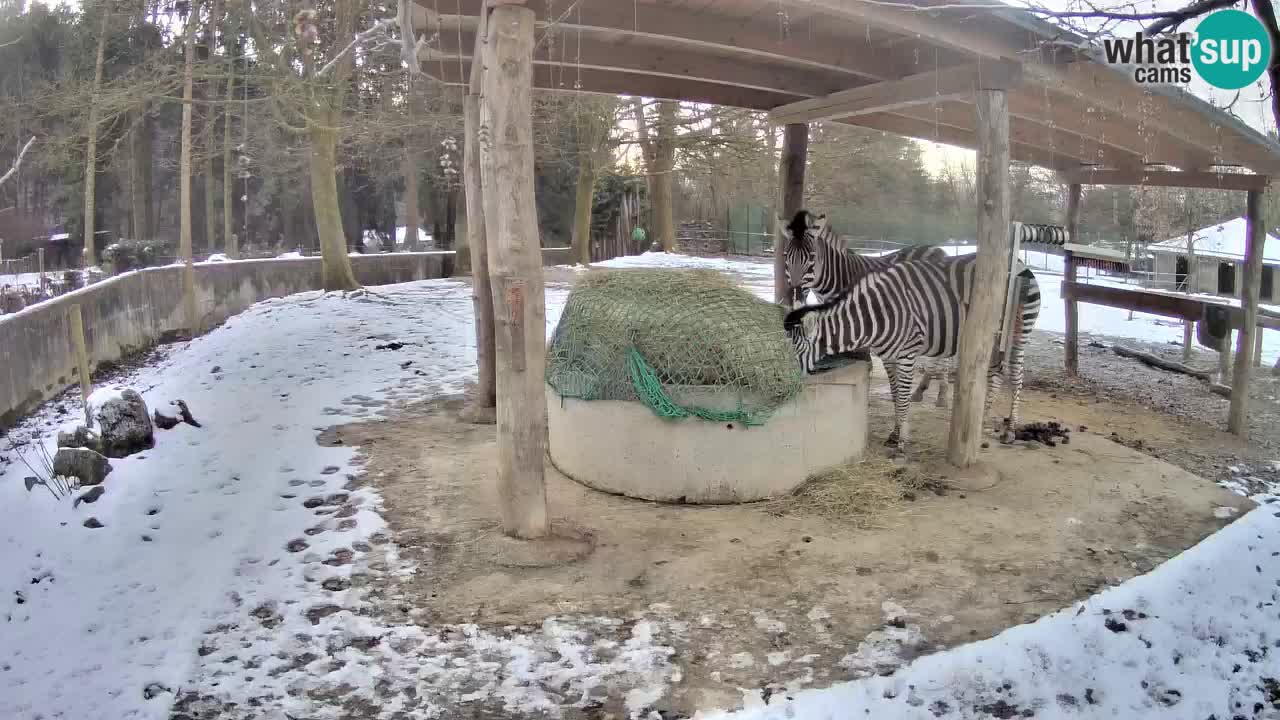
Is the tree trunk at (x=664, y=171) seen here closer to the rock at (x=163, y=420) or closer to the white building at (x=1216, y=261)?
the white building at (x=1216, y=261)

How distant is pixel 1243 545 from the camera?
4965mm

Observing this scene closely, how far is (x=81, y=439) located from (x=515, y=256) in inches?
155

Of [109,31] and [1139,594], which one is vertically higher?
[109,31]

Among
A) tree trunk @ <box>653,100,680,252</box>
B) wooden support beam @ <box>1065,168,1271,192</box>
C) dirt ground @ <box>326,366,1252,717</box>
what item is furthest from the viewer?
tree trunk @ <box>653,100,680,252</box>

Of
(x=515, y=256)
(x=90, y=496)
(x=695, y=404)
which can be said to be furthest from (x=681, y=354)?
(x=90, y=496)

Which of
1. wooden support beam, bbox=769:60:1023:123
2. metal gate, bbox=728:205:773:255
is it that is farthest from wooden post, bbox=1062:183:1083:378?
metal gate, bbox=728:205:773:255

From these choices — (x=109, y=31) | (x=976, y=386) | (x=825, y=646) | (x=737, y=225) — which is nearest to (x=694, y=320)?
(x=976, y=386)

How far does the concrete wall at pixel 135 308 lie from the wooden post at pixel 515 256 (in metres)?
5.42

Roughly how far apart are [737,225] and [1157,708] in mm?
26785

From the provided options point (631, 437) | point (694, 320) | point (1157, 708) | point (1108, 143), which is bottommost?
point (1157, 708)

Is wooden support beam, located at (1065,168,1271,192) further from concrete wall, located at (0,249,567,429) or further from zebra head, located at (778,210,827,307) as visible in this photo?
concrete wall, located at (0,249,567,429)

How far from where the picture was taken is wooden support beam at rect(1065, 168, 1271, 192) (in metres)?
8.20

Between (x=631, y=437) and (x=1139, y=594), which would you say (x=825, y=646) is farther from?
(x=631, y=437)

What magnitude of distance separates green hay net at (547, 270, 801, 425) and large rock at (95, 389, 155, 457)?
3267 millimetres
